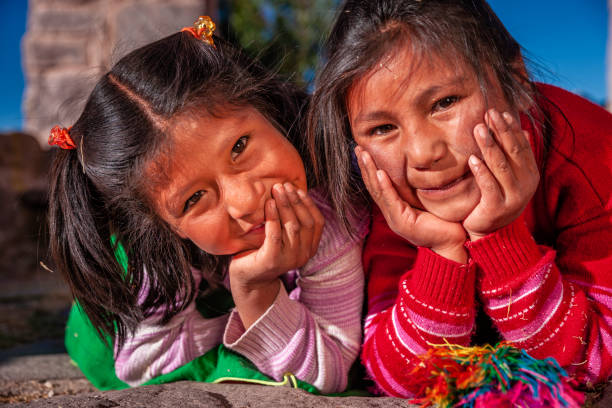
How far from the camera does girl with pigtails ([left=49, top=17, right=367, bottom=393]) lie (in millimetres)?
1388

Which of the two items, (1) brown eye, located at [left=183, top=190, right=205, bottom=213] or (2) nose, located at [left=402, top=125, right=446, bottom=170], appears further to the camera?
(1) brown eye, located at [left=183, top=190, right=205, bottom=213]

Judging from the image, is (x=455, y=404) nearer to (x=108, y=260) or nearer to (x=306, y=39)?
(x=108, y=260)

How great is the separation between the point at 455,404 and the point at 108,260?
1104 mm

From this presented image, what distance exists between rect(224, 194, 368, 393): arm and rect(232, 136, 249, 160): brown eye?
13.7 inches

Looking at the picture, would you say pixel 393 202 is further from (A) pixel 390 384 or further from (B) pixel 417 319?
(A) pixel 390 384

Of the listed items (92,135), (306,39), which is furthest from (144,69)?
(306,39)

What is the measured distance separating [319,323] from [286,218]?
1.16 ft

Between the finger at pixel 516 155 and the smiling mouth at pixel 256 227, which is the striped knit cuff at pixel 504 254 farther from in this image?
the smiling mouth at pixel 256 227

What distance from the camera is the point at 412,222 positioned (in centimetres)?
134

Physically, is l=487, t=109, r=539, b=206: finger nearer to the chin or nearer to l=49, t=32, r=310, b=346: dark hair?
the chin

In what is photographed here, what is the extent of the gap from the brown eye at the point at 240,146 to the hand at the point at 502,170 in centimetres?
57

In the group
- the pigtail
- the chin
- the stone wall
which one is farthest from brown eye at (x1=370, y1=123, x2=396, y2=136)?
the stone wall

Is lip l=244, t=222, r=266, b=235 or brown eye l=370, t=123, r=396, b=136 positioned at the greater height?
brown eye l=370, t=123, r=396, b=136

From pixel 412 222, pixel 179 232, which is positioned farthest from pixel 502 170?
pixel 179 232
